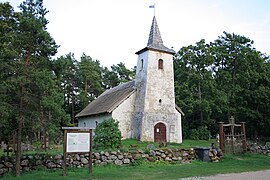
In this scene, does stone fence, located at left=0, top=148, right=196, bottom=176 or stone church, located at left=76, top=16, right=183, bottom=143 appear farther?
stone church, located at left=76, top=16, right=183, bottom=143

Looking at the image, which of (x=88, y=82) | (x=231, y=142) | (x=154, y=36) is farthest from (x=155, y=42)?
(x=88, y=82)

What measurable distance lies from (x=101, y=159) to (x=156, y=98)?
43.9 feet

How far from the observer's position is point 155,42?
2800 centimetres

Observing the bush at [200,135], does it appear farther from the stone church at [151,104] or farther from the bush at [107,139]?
the bush at [107,139]

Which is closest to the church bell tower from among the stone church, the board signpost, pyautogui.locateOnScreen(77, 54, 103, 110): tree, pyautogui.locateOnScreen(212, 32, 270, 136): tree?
the stone church

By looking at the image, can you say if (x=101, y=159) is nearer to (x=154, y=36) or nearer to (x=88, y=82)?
(x=154, y=36)

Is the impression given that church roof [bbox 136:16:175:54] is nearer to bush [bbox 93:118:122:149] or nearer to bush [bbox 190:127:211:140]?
bush [bbox 93:118:122:149]

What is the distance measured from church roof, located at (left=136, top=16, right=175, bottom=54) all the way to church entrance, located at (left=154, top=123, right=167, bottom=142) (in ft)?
24.8

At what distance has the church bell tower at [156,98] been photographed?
25.6 metres

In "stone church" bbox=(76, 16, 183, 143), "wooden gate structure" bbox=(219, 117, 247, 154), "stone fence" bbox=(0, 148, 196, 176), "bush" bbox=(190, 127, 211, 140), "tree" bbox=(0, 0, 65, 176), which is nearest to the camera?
"tree" bbox=(0, 0, 65, 176)

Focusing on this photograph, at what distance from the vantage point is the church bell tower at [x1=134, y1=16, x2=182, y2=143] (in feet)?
84.1

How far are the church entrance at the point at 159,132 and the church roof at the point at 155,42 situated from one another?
7.56 metres

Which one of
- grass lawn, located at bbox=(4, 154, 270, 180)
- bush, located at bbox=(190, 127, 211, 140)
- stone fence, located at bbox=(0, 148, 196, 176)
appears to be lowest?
grass lawn, located at bbox=(4, 154, 270, 180)

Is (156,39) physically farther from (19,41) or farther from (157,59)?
(19,41)
